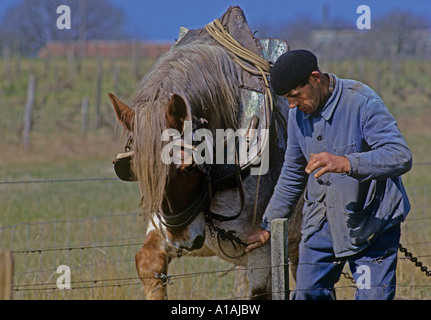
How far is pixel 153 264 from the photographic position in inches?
171

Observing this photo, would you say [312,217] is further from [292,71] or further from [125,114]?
[125,114]

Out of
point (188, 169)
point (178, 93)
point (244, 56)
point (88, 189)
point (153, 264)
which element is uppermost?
point (244, 56)

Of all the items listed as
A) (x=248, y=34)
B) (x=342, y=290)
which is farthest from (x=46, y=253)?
(x=248, y=34)

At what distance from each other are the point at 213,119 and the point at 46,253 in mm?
3648

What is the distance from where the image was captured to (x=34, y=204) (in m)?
10.1

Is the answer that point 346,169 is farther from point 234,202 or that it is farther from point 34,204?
point 34,204

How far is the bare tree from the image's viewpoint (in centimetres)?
4828

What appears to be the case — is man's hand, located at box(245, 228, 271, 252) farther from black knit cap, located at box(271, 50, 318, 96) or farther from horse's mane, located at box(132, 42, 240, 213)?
black knit cap, located at box(271, 50, 318, 96)

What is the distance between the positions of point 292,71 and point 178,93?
26.4 inches

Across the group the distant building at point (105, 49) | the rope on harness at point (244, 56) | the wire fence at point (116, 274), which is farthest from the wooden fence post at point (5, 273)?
the distant building at point (105, 49)

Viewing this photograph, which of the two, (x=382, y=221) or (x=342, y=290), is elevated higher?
(x=382, y=221)

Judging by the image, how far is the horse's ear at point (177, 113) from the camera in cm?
362

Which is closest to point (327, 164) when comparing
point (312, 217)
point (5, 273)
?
point (312, 217)

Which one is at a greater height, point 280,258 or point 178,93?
point 178,93
